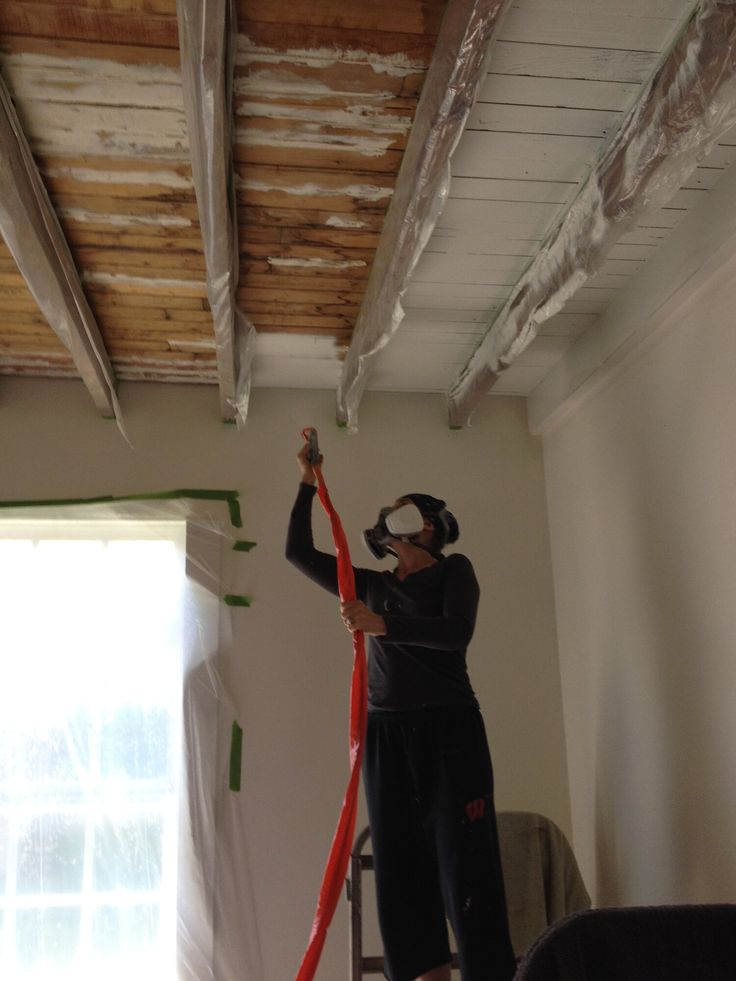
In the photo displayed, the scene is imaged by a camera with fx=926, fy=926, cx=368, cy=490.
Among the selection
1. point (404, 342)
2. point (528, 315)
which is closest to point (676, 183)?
point (528, 315)

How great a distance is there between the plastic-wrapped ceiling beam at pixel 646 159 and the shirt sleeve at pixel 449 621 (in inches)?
31.1

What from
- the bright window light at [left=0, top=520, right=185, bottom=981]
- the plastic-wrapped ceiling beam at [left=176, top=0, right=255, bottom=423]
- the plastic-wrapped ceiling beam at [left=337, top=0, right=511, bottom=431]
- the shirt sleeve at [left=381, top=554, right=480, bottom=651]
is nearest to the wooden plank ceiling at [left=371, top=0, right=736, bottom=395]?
the plastic-wrapped ceiling beam at [left=337, top=0, right=511, bottom=431]

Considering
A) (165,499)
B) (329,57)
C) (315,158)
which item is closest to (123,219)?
(315,158)

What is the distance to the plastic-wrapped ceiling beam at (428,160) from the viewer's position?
5.22ft

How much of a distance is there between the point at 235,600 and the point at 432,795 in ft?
4.24

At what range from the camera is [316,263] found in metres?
2.56

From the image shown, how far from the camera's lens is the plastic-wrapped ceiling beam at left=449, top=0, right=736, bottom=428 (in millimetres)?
1629

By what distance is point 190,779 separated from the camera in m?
2.98

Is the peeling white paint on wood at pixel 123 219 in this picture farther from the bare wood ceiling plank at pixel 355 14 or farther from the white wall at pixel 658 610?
the white wall at pixel 658 610

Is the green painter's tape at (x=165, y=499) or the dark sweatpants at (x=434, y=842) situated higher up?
the green painter's tape at (x=165, y=499)

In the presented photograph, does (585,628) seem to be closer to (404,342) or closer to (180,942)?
(404,342)

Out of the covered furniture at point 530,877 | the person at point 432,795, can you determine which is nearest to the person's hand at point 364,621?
the person at point 432,795

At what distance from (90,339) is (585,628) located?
1.82m

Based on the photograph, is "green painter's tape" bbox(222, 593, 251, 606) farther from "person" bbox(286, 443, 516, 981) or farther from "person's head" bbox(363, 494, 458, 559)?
"person" bbox(286, 443, 516, 981)
